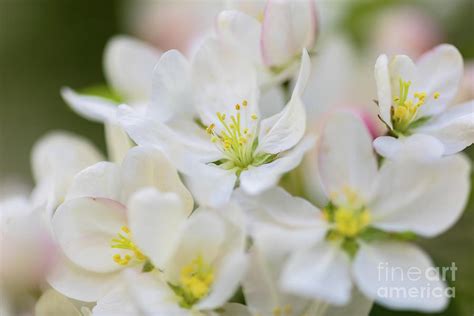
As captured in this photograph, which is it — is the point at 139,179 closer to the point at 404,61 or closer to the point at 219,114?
the point at 219,114

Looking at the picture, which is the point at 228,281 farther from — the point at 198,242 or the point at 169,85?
the point at 169,85

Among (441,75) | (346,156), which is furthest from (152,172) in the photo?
(441,75)

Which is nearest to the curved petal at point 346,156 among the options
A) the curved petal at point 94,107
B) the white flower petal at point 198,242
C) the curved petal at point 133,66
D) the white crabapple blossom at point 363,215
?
the white crabapple blossom at point 363,215

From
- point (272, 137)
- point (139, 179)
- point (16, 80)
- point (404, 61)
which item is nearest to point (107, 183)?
point (139, 179)

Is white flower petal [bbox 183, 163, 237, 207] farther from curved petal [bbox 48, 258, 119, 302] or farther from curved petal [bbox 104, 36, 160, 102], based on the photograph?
curved petal [bbox 104, 36, 160, 102]

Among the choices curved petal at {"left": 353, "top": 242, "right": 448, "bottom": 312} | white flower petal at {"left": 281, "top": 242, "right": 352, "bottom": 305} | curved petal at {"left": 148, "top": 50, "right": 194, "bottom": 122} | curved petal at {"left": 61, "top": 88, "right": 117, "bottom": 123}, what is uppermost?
curved petal at {"left": 148, "top": 50, "right": 194, "bottom": 122}

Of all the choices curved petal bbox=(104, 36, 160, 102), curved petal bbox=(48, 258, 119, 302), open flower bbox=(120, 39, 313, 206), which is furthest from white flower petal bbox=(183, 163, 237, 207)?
curved petal bbox=(104, 36, 160, 102)
